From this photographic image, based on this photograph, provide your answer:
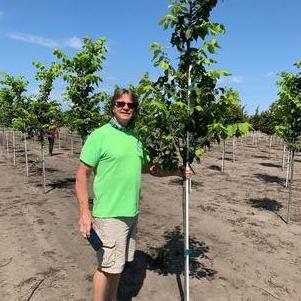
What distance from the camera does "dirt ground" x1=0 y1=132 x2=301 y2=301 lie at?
746cm

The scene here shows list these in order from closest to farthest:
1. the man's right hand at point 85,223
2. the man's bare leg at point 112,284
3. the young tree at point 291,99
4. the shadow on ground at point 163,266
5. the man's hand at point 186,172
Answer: the man's right hand at point 85,223 < the man's bare leg at point 112,284 < the man's hand at point 186,172 < the shadow on ground at point 163,266 < the young tree at point 291,99

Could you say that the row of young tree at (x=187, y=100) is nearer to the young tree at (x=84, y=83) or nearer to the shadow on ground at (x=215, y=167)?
the young tree at (x=84, y=83)

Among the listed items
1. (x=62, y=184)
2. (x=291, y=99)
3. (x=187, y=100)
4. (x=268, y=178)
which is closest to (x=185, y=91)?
(x=187, y=100)

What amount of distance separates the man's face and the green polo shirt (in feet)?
0.42

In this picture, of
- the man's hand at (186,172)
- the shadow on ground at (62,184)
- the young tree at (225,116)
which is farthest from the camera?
the shadow on ground at (62,184)

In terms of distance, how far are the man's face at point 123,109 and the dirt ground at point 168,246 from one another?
3195 mm

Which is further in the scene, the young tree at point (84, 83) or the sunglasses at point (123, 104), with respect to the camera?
the young tree at point (84, 83)

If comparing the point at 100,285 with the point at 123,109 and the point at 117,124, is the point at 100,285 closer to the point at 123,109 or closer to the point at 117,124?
the point at 117,124

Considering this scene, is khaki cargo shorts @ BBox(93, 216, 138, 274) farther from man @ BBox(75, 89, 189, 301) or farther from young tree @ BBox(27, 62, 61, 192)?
young tree @ BBox(27, 62, 61, 192)

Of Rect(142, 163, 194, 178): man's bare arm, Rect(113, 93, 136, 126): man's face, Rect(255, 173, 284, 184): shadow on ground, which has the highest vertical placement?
Rect(113, 93, 136, 126): man's face

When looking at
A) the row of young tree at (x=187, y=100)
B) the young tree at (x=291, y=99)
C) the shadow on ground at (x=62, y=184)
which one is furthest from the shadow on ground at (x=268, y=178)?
the row of young tree at (x=187, y=100)

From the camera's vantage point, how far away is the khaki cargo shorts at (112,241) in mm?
5141

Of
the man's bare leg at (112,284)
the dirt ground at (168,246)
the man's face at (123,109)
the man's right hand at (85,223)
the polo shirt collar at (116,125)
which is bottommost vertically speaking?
the dirt ground at (168,246)

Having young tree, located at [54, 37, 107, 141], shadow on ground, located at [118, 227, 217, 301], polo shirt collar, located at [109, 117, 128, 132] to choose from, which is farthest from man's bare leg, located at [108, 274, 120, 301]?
young tree, located at [54, 37, 107, 141]
